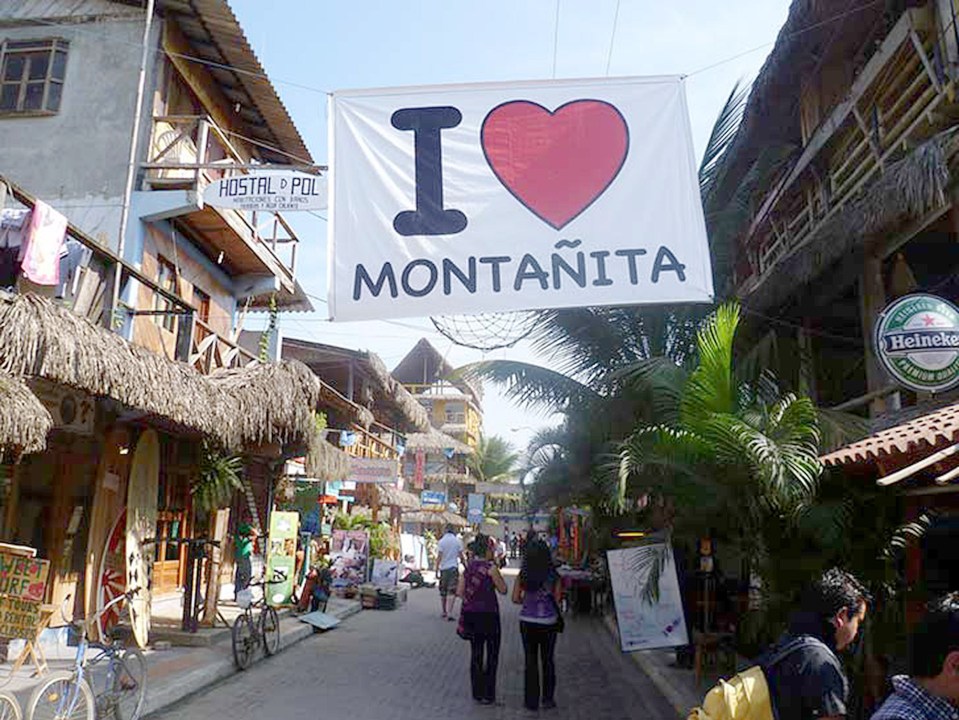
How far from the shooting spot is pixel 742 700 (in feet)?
10.4

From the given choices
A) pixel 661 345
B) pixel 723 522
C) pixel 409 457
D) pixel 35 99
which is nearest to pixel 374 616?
pixel 661 345

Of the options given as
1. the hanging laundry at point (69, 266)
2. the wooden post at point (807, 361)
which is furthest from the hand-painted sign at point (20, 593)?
the wooden post at point (807, 361)

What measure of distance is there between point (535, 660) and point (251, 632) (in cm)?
380

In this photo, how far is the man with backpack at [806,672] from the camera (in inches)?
120

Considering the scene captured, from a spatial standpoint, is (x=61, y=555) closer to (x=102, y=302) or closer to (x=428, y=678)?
(x=102, y=302)

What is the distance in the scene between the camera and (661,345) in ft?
37.8

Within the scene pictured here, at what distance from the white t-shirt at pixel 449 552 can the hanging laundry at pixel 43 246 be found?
10138 mm

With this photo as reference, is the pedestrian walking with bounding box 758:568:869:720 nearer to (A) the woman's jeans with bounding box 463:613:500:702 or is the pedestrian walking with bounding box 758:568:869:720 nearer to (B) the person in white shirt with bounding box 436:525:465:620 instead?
(A) the woman's jeans with bounding box 463:613:500:702

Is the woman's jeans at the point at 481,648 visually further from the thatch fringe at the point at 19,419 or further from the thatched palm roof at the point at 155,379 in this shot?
the thatch fringe at the point at 19,419

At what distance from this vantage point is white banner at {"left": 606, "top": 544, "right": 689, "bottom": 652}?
8.69 metres

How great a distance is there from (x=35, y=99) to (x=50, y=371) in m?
8.04

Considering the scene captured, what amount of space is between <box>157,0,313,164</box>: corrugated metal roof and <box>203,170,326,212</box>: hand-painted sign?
4710 mm

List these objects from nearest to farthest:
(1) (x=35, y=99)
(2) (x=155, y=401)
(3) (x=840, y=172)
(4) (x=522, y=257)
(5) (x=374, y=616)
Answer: (4) (x=522, y=257)
(2) (x=155, y=401)
(3) (x=840, y=172)
(1) (x=35, y=99)
(5) (x=374, y=616)

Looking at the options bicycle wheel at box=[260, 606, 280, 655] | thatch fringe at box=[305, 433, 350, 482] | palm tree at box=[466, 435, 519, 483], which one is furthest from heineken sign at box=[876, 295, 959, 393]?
palm tree at box=[466, 435, 519, 483]
